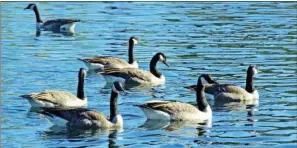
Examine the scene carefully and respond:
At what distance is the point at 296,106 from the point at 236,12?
24401 millimetres

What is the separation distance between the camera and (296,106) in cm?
2177

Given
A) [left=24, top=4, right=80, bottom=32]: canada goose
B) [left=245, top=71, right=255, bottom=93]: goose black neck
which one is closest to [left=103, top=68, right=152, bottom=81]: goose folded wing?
[left=245, top=71, right=255, bottom=93]: goose black neck

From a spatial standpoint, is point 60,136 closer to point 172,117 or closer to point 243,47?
point 172,117

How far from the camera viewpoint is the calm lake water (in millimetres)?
18500

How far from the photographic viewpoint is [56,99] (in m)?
21.8

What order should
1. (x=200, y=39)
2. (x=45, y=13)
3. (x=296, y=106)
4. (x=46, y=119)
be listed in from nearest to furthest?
(x=46, y=119)
(x=296, y=106)
(x=200, y=39)
(x=45, y=13)

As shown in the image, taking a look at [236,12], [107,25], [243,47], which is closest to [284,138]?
[243,47]

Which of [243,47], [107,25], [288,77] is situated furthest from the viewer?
[107,25]

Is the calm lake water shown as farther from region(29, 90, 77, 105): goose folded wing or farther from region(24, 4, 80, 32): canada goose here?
region(29, 90, 77, 105): goose folded wing

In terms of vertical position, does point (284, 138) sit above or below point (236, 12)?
below

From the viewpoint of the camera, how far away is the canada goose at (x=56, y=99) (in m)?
21.4

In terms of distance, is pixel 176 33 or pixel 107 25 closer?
pixel 176 33

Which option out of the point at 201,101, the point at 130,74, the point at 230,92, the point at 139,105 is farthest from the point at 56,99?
the point at 130,74

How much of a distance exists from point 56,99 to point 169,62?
850cm
